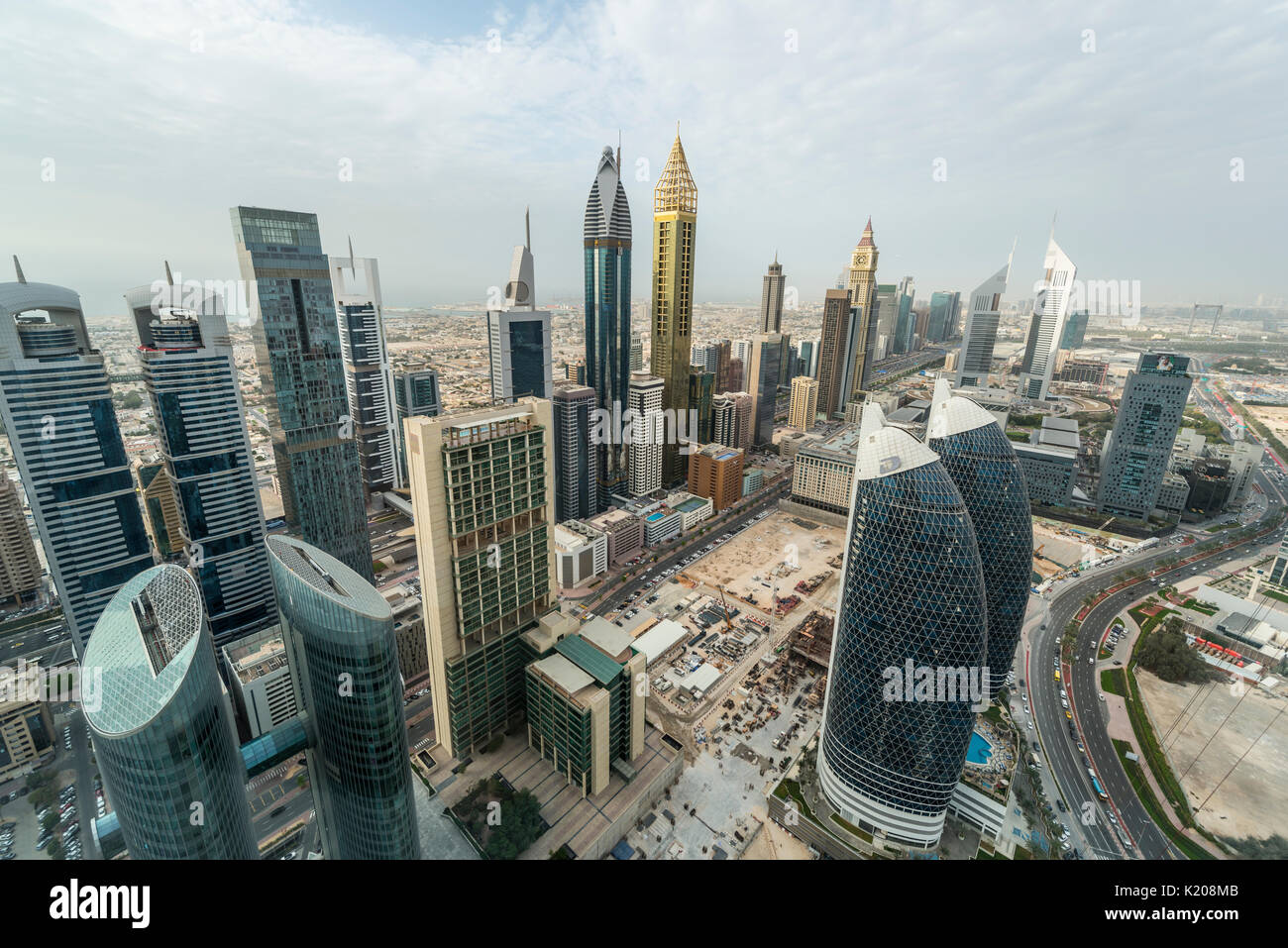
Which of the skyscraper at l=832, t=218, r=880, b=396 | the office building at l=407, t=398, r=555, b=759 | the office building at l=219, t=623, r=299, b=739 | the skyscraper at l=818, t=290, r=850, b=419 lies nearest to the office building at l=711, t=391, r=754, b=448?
the skyscraper at l=818, t=290, r=850, b=419

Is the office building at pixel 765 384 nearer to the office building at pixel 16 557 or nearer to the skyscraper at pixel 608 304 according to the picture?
the skyscraper at pixel 608 304

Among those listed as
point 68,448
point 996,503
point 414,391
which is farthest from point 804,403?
point 68,448

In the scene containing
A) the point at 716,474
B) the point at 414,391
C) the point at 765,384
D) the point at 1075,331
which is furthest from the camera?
the point at 1075,331

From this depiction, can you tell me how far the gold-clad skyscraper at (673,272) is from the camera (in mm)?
73500

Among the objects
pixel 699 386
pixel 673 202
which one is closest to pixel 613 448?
pixel 699 386

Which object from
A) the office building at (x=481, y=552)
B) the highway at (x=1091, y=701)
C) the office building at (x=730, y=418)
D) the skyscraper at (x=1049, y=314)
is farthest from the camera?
the skyscraper at (x=1049, y=314)

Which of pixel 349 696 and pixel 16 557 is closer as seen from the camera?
pixel 349 696

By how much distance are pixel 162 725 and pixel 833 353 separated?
418 feet

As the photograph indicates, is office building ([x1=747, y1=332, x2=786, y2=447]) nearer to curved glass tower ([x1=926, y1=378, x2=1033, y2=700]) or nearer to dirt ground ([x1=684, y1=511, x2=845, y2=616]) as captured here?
dirt ground ([x1=684, y1=511, x2=845, y2=616])

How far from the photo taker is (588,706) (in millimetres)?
32875

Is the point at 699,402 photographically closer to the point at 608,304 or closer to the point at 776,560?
the point at 608,304

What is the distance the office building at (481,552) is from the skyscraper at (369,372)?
4114cm

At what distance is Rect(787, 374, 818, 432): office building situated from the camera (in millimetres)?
118188

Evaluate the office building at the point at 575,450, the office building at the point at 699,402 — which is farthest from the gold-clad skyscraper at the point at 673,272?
the office building at the point at 575,450
